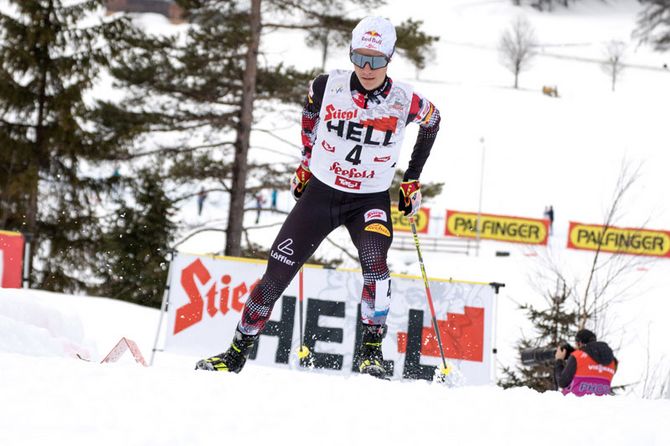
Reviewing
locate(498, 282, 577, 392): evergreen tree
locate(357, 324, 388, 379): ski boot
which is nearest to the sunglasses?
locate(357, 324, 388, 379): ski boot

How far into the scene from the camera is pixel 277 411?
3264 millimetres

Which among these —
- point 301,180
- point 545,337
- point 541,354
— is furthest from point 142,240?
point 301,180

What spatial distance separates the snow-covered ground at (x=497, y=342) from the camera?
303 cm

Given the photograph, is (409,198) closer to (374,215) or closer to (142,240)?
(374,215)

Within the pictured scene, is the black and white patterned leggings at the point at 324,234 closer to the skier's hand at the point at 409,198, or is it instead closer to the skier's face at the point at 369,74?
the skier's hand at the point at 409,198

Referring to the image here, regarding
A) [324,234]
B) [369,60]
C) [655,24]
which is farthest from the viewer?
[655,24]

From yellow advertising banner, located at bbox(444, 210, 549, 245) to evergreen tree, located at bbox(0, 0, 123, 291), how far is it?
22.9 m

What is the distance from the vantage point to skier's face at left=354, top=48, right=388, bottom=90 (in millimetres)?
4836

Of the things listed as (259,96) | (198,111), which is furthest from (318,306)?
(198,111)

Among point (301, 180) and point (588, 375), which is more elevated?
point (301, 180)

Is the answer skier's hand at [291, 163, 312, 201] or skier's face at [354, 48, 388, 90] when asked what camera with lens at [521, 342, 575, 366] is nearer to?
skier's hand at [291, 163, 312, 201]

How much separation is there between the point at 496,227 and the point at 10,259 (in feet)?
105

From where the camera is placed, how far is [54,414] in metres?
2.99

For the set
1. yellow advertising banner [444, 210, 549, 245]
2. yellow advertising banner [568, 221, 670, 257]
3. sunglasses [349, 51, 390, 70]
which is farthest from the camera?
yellow advertising banner [444, 210, 549, 245]
